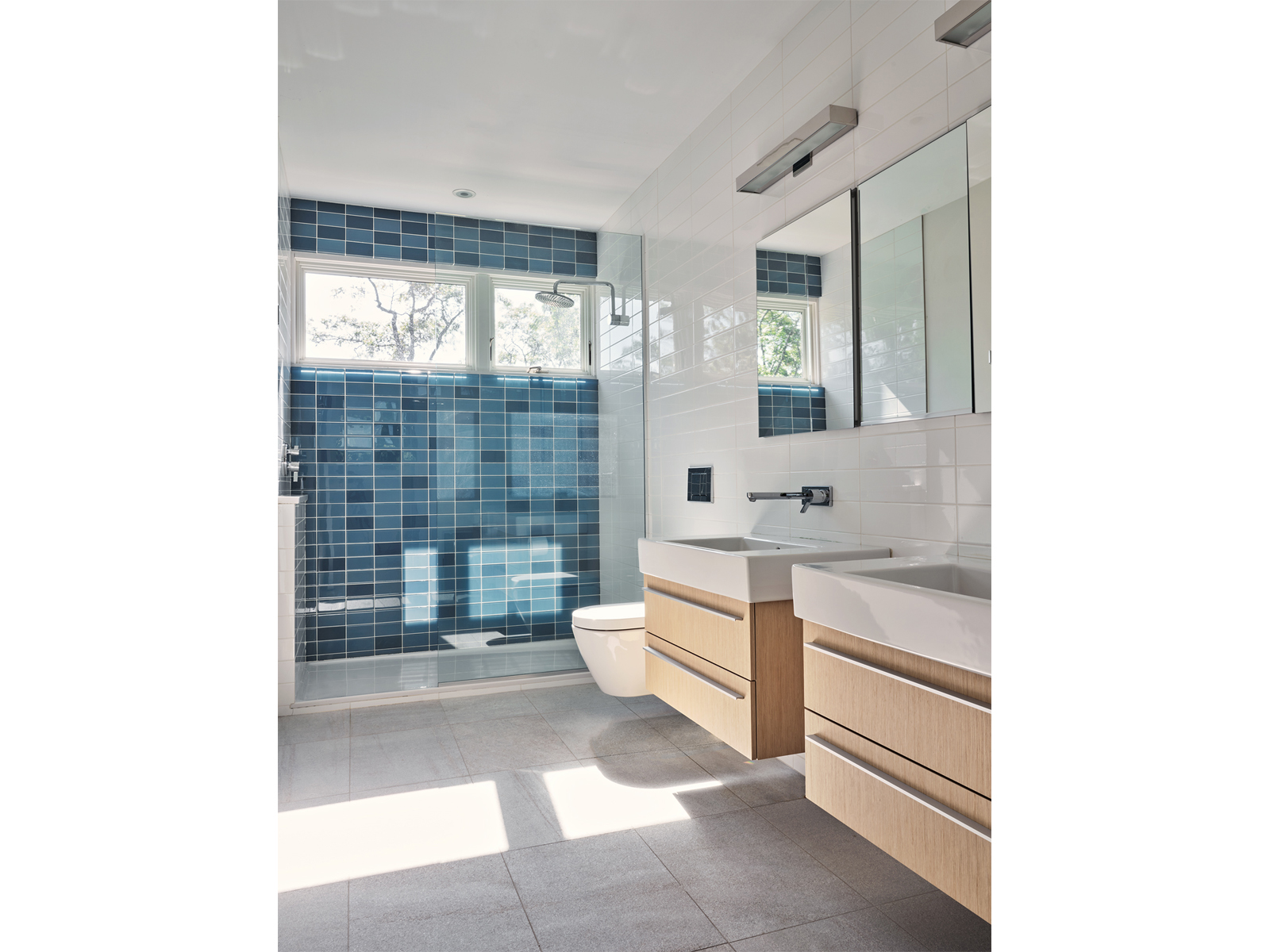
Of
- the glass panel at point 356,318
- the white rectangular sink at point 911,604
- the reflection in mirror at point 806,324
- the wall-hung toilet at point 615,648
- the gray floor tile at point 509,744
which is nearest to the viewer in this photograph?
the white rectangular sink at point 911,604

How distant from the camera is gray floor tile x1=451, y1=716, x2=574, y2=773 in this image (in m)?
2.72

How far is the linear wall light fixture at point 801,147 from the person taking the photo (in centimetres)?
231

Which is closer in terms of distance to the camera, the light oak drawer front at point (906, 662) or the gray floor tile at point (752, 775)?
the light oak drawer front at point (906, 662)

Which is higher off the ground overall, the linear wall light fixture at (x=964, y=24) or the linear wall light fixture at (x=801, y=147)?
the linear wall light fixture at (x=801, y=147)

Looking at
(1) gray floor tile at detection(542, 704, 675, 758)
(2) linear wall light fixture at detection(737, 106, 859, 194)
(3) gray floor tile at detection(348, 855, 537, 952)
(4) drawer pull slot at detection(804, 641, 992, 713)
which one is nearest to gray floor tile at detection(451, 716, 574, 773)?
(1) gray floor tile at detection(542, 704, 675, 758)

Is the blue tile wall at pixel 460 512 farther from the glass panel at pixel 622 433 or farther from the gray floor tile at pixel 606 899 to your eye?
the gray floor tile at pixel 606 899

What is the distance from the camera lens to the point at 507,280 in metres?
3.78

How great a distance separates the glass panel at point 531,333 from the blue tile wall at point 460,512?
10 cm

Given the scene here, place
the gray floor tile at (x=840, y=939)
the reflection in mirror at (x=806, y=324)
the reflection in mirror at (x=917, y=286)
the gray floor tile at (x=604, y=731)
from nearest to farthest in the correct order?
the gray floor tile at (x=840, y=939) → the reflection in mirror at (x=917, y=286) → the reflection in mirror at (x=806, y=324) → the gray floor tile at (x=604, y=731)

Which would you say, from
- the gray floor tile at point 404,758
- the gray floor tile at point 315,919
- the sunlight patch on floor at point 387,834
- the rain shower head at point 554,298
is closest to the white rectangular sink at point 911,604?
the sunlight patch on floor at point 387,834
